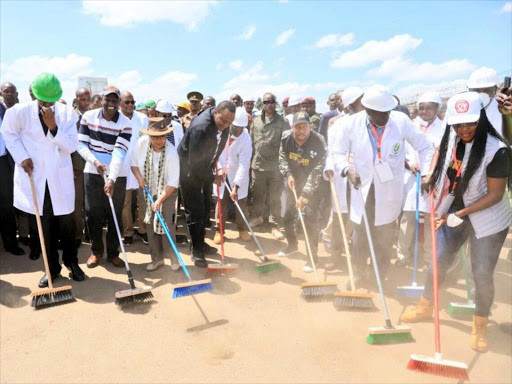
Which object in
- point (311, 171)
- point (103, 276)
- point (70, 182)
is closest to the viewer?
point (70, 182)

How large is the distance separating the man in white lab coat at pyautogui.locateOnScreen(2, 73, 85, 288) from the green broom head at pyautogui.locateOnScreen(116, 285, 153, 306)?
1.17 meters

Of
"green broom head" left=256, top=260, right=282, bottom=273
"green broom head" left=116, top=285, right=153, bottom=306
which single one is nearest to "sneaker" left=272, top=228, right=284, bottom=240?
"green broom head" left=256, top=260, right=282, bottom=273

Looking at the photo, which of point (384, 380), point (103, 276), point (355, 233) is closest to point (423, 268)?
point (355, 233)

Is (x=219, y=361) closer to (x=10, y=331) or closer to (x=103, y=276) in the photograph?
(x=10, y=331)

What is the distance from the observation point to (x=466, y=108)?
2.81 meters

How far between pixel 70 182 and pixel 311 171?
3.01 meters

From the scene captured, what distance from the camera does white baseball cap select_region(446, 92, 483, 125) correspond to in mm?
2787

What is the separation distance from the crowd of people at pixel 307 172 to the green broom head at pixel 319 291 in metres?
0.63

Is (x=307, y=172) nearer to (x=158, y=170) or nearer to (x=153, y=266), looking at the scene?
(x=158, y=170)

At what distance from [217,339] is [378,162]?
248 centimetres

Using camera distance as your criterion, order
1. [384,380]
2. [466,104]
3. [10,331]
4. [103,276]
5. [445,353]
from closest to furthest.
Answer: [384,380]
[466,104]
[445,353]
[10,331]
[103,276]

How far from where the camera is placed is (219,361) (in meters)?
2.85

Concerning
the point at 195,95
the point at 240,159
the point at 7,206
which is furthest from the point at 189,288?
the point at 195,95

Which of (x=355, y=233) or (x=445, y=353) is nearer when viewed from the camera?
(x=445, y=353)
